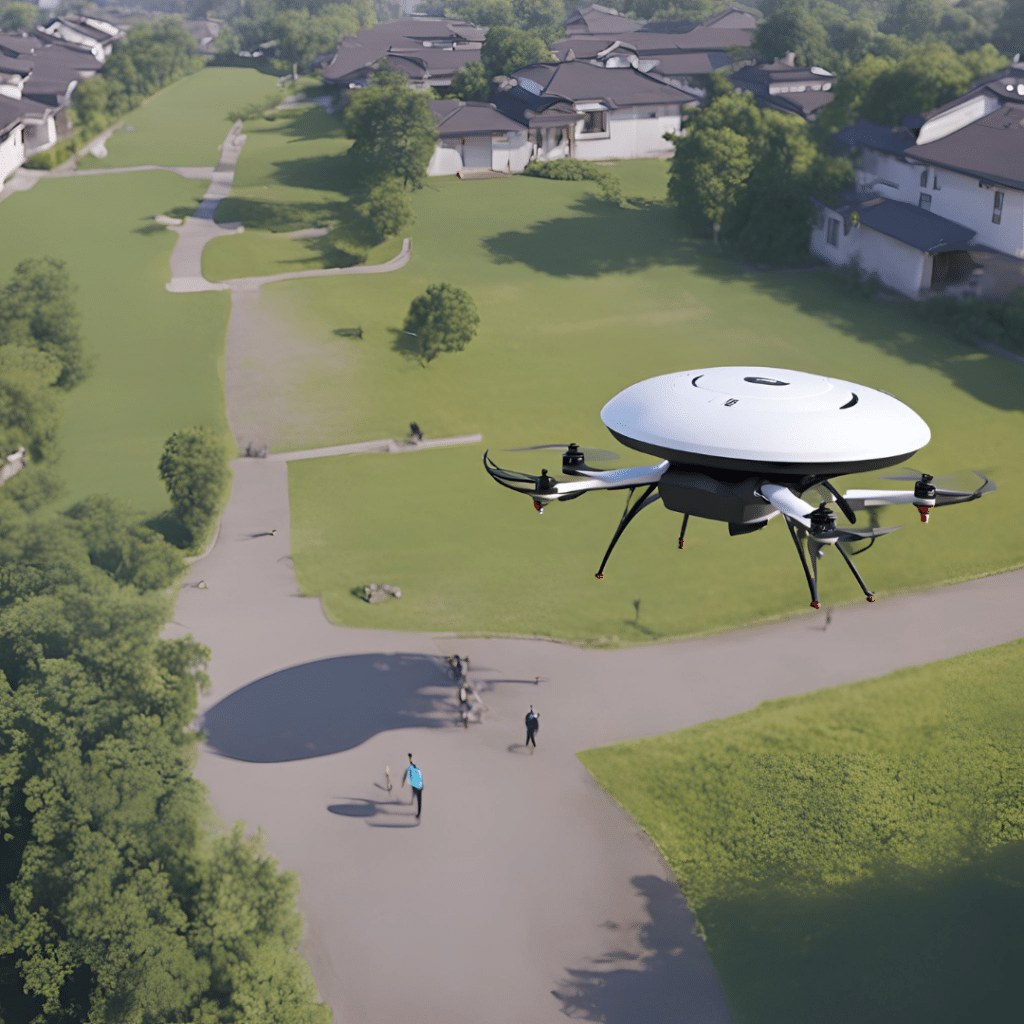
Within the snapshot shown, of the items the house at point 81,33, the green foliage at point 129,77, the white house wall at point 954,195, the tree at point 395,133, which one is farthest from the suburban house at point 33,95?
the white house wall at point 954,195

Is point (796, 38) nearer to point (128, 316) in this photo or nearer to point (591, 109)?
point (591, 109)

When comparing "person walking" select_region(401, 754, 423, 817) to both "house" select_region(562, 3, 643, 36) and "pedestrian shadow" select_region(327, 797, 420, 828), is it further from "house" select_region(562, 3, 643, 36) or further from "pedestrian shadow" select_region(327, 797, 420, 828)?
"house" select_region(562, 3, 643, 36)

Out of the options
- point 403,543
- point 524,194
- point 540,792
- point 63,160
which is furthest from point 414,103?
point 540,792

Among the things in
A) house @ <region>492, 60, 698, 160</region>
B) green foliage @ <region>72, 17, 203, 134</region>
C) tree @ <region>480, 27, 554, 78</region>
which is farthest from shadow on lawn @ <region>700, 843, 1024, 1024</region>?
green foliage @ <region>72, 17, 203, 134</region>

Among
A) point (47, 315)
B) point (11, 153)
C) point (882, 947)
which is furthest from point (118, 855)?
point (11, 153)

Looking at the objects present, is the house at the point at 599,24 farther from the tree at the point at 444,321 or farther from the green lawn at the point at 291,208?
the tree at the point at 444,321
